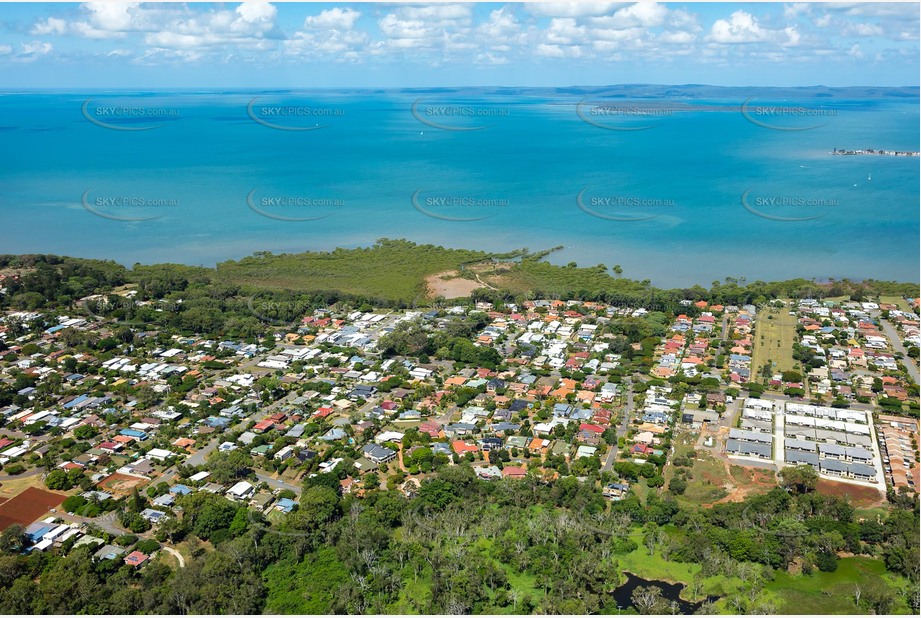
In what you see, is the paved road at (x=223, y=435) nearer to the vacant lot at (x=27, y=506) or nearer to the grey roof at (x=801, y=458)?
the vacant lot at (x=27, y=506)

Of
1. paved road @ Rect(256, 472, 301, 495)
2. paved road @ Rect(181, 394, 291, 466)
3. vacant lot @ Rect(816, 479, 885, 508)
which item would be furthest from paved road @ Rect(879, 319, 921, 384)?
paved road @ Rect(181, 394, 291, 466)

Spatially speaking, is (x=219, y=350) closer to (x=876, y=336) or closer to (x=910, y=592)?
(x=910, y=592)

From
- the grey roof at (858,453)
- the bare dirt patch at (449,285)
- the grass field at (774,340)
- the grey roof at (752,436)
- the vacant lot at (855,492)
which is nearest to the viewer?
the vacant lot at (855,492)

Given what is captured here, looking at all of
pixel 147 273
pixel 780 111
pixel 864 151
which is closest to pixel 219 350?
pixel 147 273

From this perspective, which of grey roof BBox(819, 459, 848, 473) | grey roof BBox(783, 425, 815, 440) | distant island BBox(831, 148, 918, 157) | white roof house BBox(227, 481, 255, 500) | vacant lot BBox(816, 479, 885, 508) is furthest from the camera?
distant island BBox(831, 148, 918, 157)

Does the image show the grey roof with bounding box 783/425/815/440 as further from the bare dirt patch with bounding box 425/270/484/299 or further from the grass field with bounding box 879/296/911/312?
the bare dirt patch with bounding box 425/270/484/299

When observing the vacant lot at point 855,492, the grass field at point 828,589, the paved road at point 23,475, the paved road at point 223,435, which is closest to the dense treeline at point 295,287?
the paved road at point 223,435
